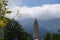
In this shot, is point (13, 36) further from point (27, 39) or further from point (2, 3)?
point (2, 3)

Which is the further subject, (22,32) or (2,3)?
(22,32)

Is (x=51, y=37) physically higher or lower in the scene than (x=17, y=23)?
lower

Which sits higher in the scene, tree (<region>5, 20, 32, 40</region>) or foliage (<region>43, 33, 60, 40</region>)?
tree (<region>5, 20, 32, 40</region>)

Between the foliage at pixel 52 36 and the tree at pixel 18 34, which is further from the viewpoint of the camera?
the foliage at pixel 52 36

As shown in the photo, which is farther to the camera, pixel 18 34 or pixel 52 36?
pixel 52 36

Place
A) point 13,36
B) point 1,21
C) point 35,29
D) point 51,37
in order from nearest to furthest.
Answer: point 1,21 < point 35,29 < point 13,36 < point 51,37

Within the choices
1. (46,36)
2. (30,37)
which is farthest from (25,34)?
(46,36)

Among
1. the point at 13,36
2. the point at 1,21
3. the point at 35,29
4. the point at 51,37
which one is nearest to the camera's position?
the point at 1,21

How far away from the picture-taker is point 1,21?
1756cm

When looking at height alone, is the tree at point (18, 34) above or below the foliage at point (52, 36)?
above

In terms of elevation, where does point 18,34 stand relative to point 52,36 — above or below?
above

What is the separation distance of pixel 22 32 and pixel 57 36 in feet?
21.2

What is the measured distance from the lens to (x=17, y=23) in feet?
114

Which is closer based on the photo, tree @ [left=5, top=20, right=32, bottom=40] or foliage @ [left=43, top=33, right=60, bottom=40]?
tree @ [left=5, top=20, right=32, bottom=40]
